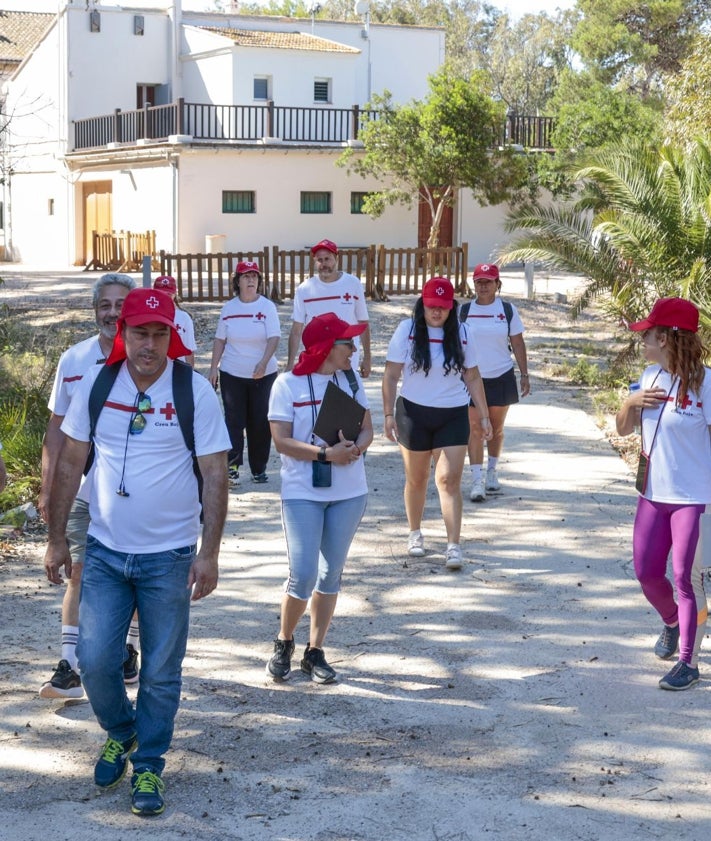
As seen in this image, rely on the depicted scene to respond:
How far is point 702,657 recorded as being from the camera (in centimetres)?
630

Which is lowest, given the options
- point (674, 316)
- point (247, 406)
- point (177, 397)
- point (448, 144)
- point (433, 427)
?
point (247, 406)

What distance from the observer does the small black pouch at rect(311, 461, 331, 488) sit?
18.5 feet

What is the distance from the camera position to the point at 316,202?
3412 centimetres

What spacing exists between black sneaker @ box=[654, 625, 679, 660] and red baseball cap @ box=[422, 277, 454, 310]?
241 cm

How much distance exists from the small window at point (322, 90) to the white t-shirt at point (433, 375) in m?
31.2

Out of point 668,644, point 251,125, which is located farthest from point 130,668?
point 251,125

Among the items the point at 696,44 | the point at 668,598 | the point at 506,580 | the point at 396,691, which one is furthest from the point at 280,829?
the point at 696,44

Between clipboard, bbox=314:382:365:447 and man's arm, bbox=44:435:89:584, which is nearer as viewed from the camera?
man's arm, bbox=44:435:89:584

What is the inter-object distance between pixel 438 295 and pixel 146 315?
11.1ft

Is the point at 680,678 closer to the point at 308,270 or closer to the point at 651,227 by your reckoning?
the point at 651,227

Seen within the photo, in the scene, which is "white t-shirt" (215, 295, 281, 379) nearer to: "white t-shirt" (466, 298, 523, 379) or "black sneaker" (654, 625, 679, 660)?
"white t-shirt" (466, 298, 523, 379)

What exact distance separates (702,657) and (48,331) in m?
12.9

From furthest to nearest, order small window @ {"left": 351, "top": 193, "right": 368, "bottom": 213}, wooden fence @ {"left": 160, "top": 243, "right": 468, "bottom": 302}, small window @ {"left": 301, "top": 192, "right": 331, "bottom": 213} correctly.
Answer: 1. small window @ {"left": 351, "top": 193, "right": 368, "bottom": 213}
2. small window @ {"left": 301, "top": 192, "right": 331, "bottom": 213}
3. wooden fence @ {"left": 160, "top": 243, "right": 468, "bottom": 302}

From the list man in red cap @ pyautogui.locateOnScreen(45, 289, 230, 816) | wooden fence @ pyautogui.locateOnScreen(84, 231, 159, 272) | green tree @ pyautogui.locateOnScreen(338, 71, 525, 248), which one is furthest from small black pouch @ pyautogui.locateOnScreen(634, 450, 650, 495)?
wooden fence @ pyautogui.locateOnScreen(84, 231, 159, 272)
